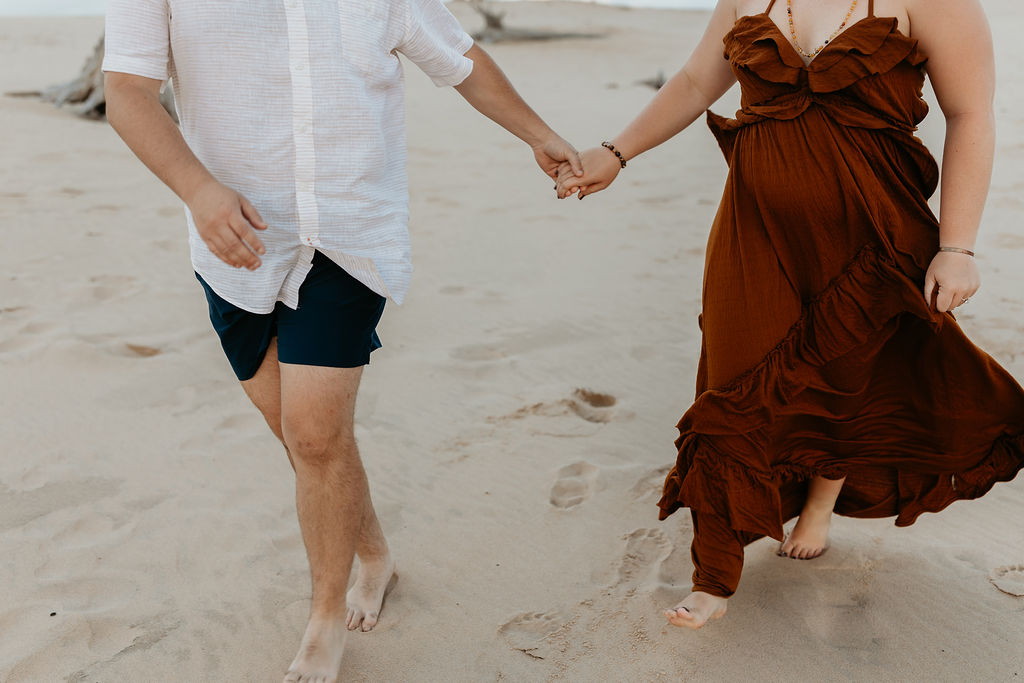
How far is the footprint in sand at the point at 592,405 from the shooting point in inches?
153

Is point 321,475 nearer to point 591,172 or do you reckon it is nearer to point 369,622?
point 369,622

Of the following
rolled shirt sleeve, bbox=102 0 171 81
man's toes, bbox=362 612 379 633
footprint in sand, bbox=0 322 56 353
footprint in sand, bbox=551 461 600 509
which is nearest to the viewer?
rolled shirt sleeve, bbox=102 0 171 81

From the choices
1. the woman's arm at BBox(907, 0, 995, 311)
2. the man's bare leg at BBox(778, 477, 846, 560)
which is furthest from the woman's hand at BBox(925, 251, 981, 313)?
the man's bare leg at BBox(778, 477, 846, 560)

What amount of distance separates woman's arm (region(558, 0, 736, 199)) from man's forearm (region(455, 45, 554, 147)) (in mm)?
303

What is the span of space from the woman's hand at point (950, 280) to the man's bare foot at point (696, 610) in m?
1.00

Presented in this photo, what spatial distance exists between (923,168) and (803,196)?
33cm

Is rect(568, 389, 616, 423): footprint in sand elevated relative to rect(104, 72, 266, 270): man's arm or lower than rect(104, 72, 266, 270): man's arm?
lower

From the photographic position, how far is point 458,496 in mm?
3324

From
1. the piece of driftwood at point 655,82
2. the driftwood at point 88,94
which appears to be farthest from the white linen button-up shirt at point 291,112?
the piece of driftwood at point 655,82

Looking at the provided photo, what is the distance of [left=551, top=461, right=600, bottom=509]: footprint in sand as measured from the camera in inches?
130

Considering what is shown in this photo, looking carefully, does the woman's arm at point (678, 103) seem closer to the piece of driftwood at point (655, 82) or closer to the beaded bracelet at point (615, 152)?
the beaded bracelet at point (615, 152)

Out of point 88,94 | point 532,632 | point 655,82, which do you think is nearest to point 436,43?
point 532,632

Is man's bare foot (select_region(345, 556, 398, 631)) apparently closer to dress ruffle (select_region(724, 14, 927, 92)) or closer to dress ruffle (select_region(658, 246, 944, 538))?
dress ruffle (select_region(658, 246, 944, 538))

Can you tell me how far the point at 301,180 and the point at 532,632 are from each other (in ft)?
4.63
